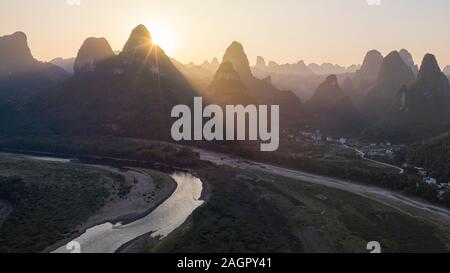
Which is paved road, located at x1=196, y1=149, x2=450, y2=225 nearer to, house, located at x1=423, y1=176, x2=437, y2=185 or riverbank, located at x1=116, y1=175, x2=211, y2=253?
house, located at x1=423, y1=176, x2=437, y2=185

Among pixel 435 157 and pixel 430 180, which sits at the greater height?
pixel 435 157

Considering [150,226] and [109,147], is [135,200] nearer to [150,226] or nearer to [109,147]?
[150,226]

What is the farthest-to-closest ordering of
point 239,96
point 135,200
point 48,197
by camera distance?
point 239,96 < point 135,200 < point 48,197

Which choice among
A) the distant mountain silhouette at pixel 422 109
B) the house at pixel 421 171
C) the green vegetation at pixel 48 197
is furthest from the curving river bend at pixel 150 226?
the distant mountain silhouette at pixel 422 109
